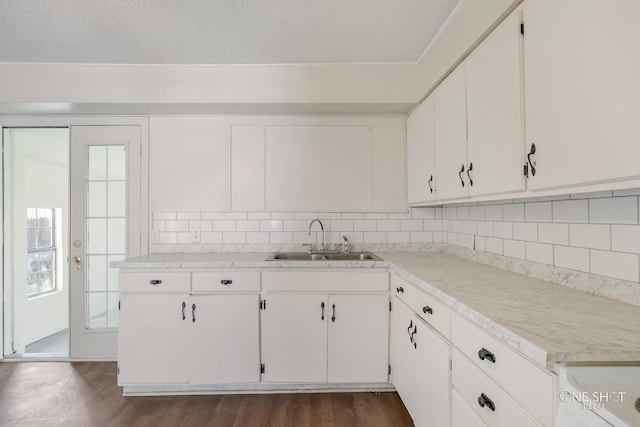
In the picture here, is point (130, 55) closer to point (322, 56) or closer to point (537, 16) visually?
point (322, 56)

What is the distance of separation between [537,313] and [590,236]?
58cm

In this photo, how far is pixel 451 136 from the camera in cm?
191

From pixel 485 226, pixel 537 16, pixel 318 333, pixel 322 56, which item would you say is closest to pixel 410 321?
pixel 318 333

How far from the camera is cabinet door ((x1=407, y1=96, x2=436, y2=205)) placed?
221 cm

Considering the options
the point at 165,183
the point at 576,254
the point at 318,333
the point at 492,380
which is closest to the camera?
the point at 492,380

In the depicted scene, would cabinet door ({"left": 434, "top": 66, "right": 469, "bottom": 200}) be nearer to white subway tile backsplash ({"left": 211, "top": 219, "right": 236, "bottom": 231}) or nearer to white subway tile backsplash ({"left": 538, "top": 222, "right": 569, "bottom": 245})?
white subway tile backsplash ({"left": 538, "top": 222, "right": 569, "bottom": 245})

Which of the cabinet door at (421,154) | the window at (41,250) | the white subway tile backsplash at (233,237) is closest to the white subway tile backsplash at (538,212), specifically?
the cabinet door at (421,154)

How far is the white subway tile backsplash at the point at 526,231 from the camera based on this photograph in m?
1.65

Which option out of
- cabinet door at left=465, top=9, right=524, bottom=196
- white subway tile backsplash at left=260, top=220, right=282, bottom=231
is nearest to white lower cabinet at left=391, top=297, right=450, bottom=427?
cabinet door at left=465, top=9, right=524, bottom=196

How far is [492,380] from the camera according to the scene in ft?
3.32

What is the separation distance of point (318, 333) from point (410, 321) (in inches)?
27.4

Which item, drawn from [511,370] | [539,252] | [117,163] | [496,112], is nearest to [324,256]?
[539,252]

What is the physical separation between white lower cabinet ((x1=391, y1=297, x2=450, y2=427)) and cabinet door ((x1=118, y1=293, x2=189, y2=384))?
1465 mm

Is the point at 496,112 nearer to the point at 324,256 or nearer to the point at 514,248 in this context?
the point at 514,248
